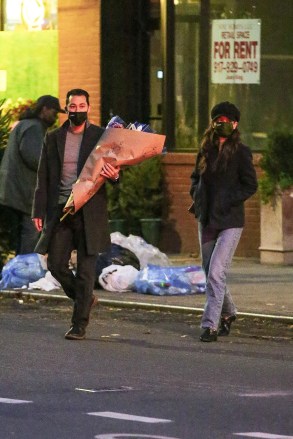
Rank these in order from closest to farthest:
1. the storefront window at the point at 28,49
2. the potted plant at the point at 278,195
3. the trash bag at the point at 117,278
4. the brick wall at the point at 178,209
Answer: the trash bag at the point at 117,278, the potted plant at the point at 278,195, the brick wall at the point at 178,209, the storefront window at the point at 28,49

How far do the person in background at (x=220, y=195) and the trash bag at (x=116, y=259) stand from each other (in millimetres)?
3385

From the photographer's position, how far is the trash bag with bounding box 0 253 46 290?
1488cm

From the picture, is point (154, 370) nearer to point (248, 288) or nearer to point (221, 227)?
point (221, 227)

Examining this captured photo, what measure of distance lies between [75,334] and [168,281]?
2.98 meters

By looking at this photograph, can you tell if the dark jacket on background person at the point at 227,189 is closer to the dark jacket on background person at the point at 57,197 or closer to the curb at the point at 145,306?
the dark jacket on background person at the point at 57,197

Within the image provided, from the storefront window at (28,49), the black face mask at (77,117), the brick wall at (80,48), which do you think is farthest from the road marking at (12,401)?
the storefront window at (28,49)

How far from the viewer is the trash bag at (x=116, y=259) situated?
14844 millimetres

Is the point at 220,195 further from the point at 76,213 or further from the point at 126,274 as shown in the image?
the point at 126,274

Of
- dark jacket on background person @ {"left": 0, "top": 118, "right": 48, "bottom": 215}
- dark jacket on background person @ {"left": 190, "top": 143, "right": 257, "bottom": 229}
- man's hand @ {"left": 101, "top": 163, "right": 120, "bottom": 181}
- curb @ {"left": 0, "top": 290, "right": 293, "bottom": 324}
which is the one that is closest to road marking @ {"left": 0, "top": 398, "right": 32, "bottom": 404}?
man's hand @ {"left": 101, "top": 163, "right": 120, "bottom": 181}

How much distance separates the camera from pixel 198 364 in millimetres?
10258

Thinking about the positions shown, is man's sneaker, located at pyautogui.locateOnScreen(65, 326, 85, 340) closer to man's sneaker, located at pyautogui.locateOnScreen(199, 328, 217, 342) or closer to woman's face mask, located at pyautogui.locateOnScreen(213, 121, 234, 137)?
man's sneaker, located at pyautogui.locateOnScreen(199, 328, 217, 342)

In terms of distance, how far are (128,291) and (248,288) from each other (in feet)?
3.78

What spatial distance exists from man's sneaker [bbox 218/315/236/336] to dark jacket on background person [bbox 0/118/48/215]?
3.92 m

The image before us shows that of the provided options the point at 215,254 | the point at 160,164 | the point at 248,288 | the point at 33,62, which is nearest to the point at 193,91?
the point at 160,164
